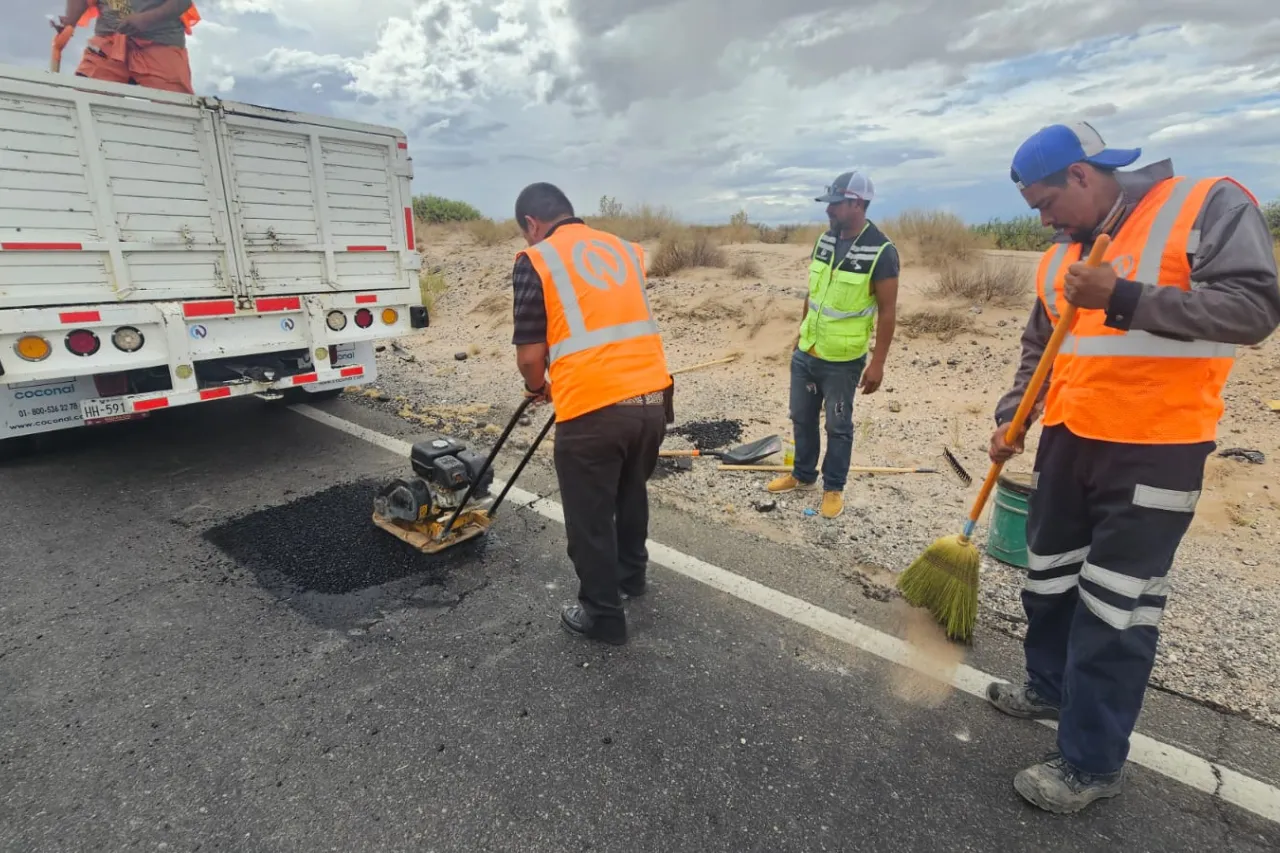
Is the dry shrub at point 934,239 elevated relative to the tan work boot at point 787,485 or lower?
elevated

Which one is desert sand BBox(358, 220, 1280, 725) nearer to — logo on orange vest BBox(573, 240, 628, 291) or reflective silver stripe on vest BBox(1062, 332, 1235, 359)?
reflective silver stripe on vest BBox(1062, 332, 1235, 359)

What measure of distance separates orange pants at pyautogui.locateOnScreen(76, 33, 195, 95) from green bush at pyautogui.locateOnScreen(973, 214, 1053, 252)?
541 inches

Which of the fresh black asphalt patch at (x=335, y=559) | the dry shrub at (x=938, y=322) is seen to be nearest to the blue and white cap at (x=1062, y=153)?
the fresh black asphalt patch at (x=335, y=559)

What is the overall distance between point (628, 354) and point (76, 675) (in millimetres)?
2551

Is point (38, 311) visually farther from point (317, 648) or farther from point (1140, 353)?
point (1140, 353)

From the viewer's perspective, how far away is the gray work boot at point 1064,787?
2111 mm

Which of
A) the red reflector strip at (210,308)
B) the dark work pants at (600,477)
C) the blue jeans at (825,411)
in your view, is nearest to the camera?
the dark work pants at (600,477)

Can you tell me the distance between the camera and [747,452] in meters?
5.14

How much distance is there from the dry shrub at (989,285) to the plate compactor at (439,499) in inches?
295

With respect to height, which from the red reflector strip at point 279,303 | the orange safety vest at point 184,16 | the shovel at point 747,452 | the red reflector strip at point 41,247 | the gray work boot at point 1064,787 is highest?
the orange safety vest at point 184,16

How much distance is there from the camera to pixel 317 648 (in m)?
2.89

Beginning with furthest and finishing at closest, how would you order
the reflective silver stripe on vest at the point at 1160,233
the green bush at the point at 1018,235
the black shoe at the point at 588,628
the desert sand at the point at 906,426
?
1. the green bush at the point at 1018,235
2. the desert sand at the point at 906,426
3. the black shoe at the point at 588,628
4. the reflective silver stripe on vest at the point at 1160,233

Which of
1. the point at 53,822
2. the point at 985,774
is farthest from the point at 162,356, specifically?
the point at 985,774

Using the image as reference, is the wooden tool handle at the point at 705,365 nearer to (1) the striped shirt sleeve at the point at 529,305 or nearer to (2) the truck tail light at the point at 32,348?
(1) the striped shirt sleeve at the point at 529,305
